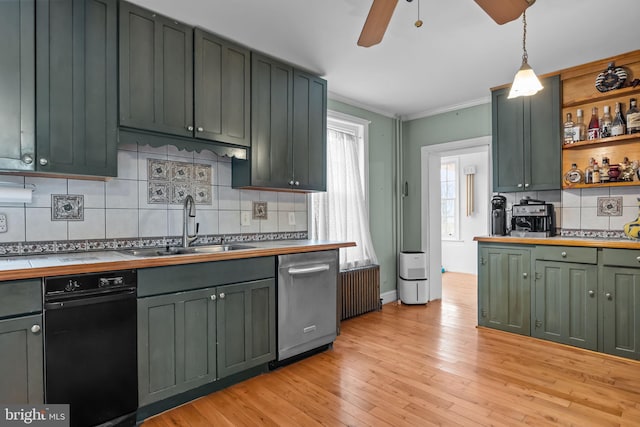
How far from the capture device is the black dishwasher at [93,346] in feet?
5.58

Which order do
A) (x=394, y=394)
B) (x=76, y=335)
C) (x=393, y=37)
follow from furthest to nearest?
(x=393, y=37) → (x=394, y=394) → (x=76, y=335)

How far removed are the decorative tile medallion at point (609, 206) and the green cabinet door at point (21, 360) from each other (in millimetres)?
4324

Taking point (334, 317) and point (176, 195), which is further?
point (334, 317)

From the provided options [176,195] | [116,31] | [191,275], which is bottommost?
[191,275]

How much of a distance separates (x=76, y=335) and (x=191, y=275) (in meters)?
0.63

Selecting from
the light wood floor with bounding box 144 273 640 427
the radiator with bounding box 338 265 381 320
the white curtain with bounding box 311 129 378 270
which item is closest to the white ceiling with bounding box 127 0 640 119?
the white curtain with bounding box 311 129 378 270

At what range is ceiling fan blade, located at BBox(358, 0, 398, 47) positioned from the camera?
181 cm

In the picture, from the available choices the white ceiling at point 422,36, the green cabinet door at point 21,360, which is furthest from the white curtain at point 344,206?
the green cabinet door at point 21,360

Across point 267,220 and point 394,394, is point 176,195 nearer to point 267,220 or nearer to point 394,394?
point 267,220

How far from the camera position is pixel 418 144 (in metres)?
4.86

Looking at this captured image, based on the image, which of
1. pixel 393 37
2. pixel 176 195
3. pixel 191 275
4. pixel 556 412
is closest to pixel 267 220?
pixel 176 195

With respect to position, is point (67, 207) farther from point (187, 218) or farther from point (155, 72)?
point (155, 72)

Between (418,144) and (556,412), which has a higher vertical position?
(418,144)

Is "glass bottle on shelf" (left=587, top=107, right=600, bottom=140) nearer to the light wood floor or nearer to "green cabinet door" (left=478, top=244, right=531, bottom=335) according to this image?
"green cabinet door" (left=478, top=244, right=531, bottom=335)
